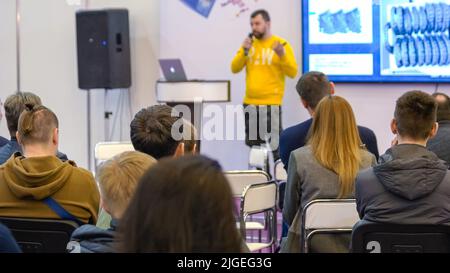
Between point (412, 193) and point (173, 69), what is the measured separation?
4742 mm

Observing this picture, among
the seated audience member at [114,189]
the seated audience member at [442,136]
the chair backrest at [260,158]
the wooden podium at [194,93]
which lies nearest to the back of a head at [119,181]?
the seated audience member at [114,189]

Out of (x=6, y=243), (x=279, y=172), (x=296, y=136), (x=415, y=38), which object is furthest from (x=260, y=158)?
(x=6, y=243)

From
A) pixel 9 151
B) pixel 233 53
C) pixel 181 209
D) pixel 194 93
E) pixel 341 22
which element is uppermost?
pixel 341 22

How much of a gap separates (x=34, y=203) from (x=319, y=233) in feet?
4.51

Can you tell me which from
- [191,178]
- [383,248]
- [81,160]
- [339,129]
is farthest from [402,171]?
[81,160]

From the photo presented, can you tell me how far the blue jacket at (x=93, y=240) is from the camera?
210 cm

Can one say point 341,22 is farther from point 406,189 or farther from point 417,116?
point 406,189

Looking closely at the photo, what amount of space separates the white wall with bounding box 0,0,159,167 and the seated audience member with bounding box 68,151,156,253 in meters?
5.85

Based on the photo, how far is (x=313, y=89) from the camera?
4488 mm

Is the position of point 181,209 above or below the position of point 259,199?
above

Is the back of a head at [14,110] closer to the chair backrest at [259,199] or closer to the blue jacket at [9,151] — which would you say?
the blue jacket at [9,151]

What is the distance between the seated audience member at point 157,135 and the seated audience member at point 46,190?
12.7 inches

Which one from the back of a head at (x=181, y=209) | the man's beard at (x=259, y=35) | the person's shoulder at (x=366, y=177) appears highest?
the man's beard at (x=259, y=35)

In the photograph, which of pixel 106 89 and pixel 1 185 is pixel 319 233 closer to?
pixel 1 185
